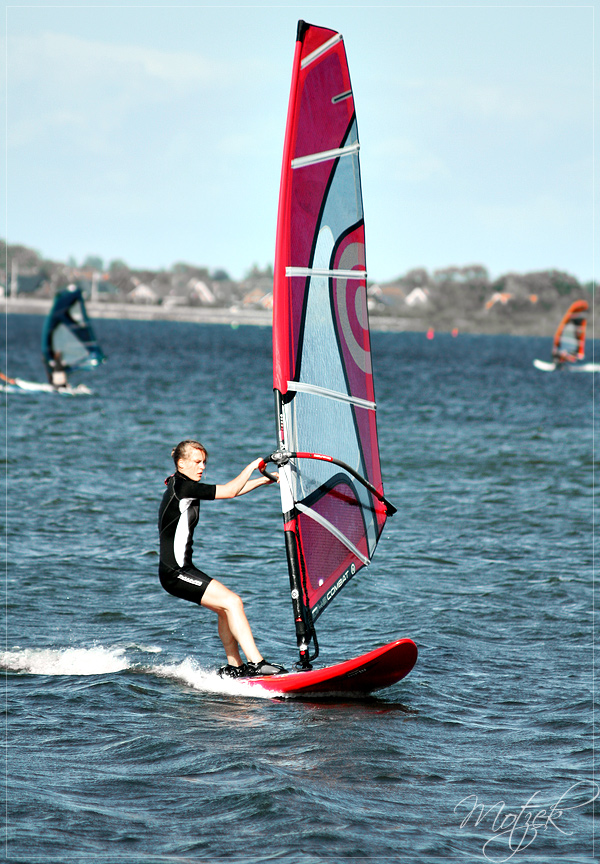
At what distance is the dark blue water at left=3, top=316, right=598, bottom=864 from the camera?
194 inches

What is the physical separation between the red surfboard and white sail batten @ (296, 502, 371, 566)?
32.1 inches

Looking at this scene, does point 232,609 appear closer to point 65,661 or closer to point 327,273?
point 65,661

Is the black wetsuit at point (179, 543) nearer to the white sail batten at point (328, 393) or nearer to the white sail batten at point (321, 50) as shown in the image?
the white sail batten at point (328, 393)

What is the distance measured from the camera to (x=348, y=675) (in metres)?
6.71

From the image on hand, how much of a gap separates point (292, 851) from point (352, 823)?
1.42ft

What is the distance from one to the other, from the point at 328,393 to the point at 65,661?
300 cm

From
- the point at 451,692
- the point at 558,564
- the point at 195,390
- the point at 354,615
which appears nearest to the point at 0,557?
the point at 354,615

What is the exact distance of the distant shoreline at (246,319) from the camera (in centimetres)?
16788

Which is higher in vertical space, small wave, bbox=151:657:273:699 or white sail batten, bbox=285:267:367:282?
A: white sail batten, bbox=285:267:367:282

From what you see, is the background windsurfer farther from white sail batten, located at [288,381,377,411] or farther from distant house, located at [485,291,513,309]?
distant house, located at [485,291,513,309]

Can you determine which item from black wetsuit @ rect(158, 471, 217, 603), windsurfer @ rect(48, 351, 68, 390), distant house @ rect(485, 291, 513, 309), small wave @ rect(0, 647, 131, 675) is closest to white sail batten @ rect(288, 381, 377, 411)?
black wetsuit @ rect(158, 471, 217, 603)

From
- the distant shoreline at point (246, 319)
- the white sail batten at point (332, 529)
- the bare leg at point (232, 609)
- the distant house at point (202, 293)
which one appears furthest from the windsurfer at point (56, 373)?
the distant house at point (202, 293)

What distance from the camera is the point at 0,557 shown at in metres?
10.8

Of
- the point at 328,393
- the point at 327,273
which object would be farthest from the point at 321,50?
the point at 328,393
